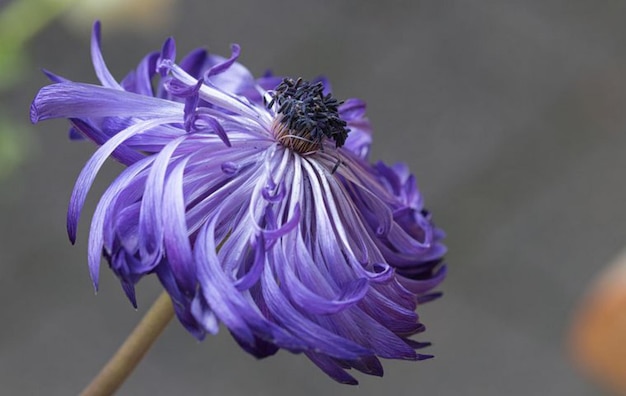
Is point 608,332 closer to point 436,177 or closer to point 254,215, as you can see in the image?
point 436,177

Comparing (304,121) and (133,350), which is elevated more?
(304,121)

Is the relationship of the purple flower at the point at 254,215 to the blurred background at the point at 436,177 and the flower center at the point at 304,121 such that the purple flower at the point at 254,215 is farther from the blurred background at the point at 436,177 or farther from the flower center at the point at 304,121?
the blurred background at the point at 436,177

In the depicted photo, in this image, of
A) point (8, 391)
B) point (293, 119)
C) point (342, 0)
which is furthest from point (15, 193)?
point (293, 119)

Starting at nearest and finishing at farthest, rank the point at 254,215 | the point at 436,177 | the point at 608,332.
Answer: the point at 254,215
the point at 608,332
the point at 436,177

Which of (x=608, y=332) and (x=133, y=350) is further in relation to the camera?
→ (x=608, y=332)

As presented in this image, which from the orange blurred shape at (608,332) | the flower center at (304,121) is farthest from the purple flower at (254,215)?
the orange blurred shape at (608,332)

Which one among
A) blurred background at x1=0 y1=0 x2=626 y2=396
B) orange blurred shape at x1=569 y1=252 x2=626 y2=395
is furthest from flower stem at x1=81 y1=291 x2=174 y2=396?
blurred background at x1=0 y1=0 x2=626 y2=396

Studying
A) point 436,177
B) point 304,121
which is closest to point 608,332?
point 436,177
